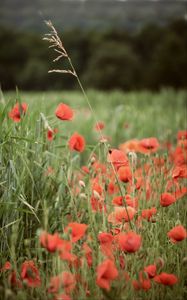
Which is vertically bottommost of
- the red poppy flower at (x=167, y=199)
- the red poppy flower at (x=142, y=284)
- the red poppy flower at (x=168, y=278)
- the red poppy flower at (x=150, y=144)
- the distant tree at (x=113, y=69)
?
the red poppy flower at (x=142, y=284)

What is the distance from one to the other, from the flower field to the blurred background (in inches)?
952

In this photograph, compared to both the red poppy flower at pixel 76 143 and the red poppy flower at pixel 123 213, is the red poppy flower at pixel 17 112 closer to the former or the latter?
the red poppy flower at pixel 76 143

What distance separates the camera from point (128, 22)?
40000mm

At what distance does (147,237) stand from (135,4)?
43968 mm

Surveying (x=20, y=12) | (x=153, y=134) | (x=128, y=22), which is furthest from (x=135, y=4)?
(x=153, y=134)

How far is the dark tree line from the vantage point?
26.8m

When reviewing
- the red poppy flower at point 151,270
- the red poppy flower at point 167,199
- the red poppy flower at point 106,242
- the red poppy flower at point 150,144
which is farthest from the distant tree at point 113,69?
the red poppy flower at point 151,270

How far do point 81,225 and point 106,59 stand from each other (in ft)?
102

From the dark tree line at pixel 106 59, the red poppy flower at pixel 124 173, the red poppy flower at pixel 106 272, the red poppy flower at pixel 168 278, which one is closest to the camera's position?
the red poppy flower at pixel 106 272

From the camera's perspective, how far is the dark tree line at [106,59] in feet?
87.9

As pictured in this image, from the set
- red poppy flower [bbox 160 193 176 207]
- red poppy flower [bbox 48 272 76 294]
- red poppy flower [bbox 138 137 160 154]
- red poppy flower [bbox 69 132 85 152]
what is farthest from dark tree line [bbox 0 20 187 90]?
red poppy flower [bbox 48 272 76 294]

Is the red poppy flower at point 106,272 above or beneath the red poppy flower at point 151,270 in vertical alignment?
above

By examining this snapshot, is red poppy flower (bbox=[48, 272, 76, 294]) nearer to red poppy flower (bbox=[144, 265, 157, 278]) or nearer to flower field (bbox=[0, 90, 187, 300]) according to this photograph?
flower field (bbox=[0, 90, 187, 300])

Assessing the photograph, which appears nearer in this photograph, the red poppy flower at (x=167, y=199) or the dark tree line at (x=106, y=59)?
the red poppy flower at (x=167, y=199)
